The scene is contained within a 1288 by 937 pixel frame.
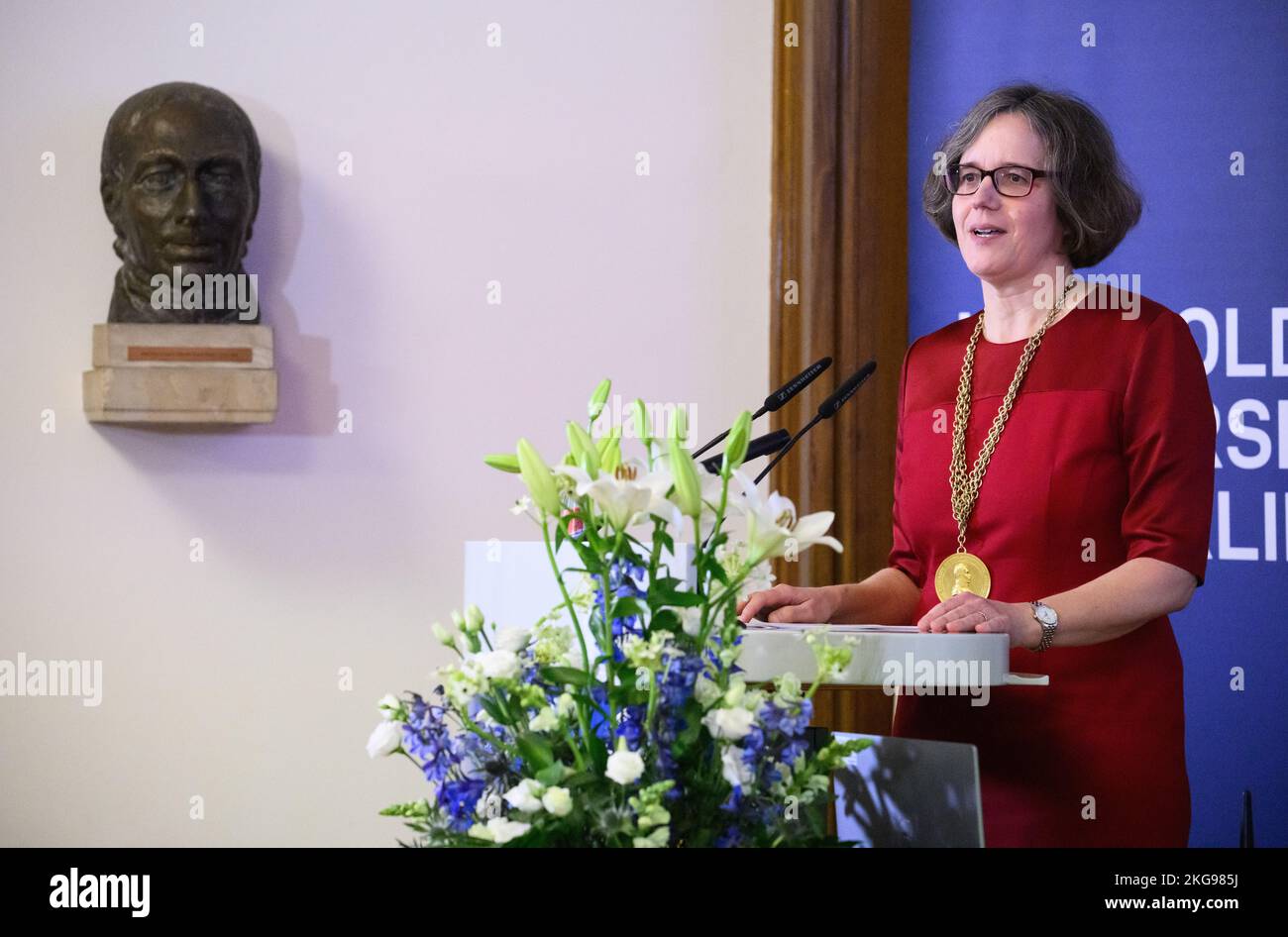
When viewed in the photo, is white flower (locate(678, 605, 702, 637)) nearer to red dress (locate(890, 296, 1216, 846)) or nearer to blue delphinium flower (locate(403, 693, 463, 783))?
blue delphinium flower (locate(403, 693, 463, 783))

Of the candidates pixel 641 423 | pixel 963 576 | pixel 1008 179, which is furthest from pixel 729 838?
pixel 1008 179

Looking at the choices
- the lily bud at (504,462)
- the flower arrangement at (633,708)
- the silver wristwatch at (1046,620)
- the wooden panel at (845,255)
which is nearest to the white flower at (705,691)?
the flower arrangement at (633,708)

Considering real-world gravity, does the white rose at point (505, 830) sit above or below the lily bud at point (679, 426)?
below

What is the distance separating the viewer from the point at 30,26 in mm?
2973

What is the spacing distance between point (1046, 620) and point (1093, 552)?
0.24 m

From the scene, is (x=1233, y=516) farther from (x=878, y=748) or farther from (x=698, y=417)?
(x=878, y=748)

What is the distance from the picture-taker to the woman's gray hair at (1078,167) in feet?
6.04

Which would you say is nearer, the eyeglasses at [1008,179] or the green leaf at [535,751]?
the green leaf at [535,751]

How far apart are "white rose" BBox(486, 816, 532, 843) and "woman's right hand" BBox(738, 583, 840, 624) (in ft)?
2.19

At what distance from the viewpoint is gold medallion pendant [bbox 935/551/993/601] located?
1787mm

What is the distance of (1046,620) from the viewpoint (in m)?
1.57

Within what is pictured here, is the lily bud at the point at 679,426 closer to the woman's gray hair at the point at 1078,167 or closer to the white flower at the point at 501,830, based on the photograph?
the white flower at the point at 501,830
